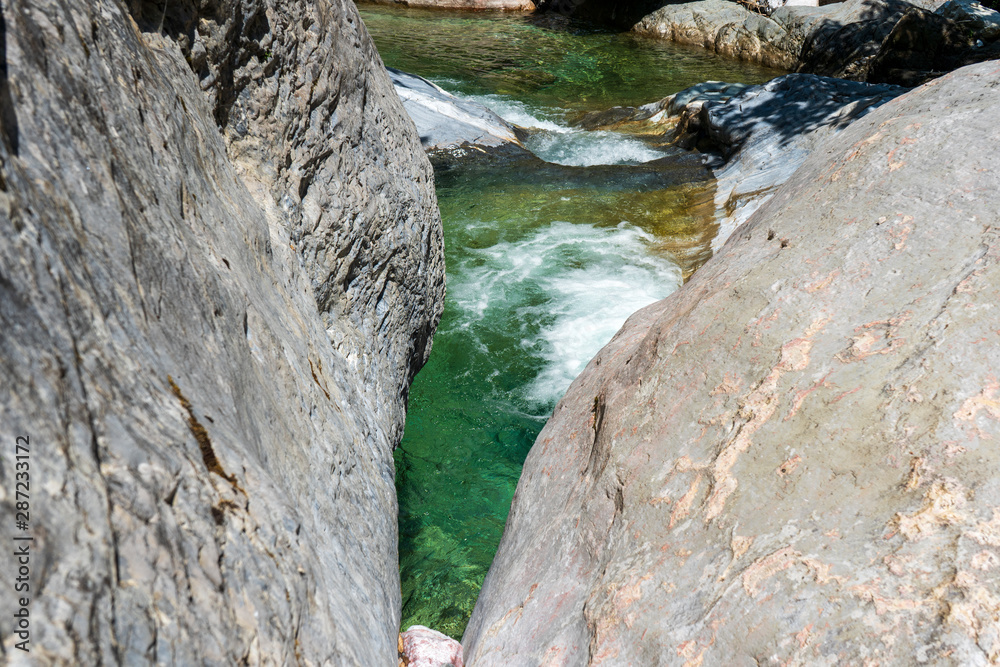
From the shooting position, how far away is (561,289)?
6.10 m

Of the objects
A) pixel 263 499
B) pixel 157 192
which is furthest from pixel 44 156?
pixel 263 499

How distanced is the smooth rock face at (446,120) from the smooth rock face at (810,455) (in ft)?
19.5

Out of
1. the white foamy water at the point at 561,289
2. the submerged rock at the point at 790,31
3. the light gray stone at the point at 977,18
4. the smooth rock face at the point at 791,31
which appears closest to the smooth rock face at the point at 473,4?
the smooth rock face at the point at 791,31

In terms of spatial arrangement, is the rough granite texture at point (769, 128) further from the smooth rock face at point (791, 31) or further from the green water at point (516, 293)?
the smooth rock face at point (791, 31)

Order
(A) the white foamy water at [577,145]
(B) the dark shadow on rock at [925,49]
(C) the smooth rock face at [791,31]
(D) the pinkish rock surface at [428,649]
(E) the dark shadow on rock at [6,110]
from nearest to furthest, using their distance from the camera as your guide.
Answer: (E) the dark shadow on rock at [6,110]
(D) the pinkish rock surface at [428,649]
(A) the white foamy water at [577,145]
(B) the dark shadow on rock at [925,49]
(C) the smooth rock face at [791,31]

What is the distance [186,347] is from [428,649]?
5.19 feet

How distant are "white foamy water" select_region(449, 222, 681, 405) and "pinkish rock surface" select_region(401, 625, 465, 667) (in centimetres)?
227

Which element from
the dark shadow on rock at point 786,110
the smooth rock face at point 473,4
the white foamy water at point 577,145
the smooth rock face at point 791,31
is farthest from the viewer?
the smooth rock face at point 473,4

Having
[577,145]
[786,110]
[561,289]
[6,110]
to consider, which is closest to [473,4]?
[577,145]

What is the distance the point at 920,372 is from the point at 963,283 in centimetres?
40

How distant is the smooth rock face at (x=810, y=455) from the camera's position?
1.72m

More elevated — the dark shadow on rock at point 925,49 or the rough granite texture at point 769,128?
the dark shadow on rock at point 925,49

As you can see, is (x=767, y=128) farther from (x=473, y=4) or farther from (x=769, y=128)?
(x=473, y=4)

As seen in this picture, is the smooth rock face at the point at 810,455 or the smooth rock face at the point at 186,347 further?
the smooth rock face at the point at 810,455
